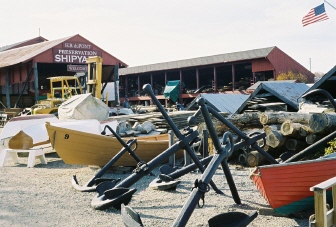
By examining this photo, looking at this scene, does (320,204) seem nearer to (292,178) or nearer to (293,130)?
(292,178)

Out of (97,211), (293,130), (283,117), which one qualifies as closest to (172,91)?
(283,117)

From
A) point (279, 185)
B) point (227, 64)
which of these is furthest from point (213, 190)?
point (227, 64)

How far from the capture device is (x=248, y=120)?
10.7 m

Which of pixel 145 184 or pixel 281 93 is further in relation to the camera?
pixel 281 93

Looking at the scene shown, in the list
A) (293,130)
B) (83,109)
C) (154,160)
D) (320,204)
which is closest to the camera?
(320,204)

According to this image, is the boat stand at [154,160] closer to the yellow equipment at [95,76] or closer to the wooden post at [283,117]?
the wooden post at [283,117]

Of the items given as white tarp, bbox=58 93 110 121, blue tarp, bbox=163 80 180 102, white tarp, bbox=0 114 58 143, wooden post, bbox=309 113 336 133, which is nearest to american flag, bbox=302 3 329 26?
white tarp, bbox=58 93 110 121

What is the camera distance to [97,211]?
570 cm

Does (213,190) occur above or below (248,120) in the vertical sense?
below

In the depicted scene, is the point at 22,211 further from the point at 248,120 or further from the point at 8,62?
the point at 8,62

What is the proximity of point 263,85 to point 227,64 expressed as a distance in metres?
19.5

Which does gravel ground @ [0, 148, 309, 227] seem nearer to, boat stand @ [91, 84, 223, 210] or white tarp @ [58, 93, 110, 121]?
boat stand @ [91, 84, 223, 210]

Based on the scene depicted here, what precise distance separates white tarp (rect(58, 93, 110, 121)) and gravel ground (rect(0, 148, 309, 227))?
16.9ft

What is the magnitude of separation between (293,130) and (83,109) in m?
8.21
